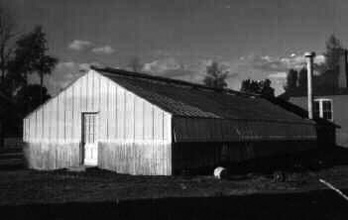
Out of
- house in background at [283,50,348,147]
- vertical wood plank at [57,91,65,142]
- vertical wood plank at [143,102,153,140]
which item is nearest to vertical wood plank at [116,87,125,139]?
vertical wood plank at [143,102,153,140]

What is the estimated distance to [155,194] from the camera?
1541 centimetres

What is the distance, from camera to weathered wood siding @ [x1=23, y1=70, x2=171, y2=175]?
2173 centimetres

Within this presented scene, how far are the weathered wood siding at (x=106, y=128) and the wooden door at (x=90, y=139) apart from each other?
26 cm

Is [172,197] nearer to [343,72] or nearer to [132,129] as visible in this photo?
[132,129]

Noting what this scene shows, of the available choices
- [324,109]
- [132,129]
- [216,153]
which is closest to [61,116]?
[132,129]

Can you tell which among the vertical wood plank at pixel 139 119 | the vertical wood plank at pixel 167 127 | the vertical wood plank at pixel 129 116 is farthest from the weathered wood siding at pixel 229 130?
the vertical wood plank at pixel 129 116

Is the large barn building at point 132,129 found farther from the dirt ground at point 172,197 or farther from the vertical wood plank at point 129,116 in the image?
the dirt ground at point 172,197

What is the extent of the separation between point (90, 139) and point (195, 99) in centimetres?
697

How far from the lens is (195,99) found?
28.2 meters

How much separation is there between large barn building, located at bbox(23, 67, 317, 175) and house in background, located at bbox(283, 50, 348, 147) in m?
17.8

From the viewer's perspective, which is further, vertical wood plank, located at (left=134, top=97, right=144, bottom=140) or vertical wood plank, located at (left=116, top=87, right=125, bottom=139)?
vertical wood plank, located at (left=116, top=87, right=125, bottom=139)

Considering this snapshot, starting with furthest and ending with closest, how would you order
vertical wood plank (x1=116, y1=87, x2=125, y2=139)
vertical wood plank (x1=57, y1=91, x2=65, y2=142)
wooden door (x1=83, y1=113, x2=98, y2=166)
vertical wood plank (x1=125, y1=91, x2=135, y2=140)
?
vertical wood plank (x1=57, y1=91, x2=65, y2=142)
wooden door (x1=83, y1=113, x2=98, y2=166)
vertical wood plank (x1=116, y1=87, x2=125, y2=139)
vertical wood plank (x1=125, y1=91, x2=135, y2=140)

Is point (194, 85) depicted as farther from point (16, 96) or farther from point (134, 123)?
point (16, 96)

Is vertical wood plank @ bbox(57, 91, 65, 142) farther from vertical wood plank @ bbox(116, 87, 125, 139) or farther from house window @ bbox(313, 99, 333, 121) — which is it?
house window @ bbox(313, 99, 333, 121)
